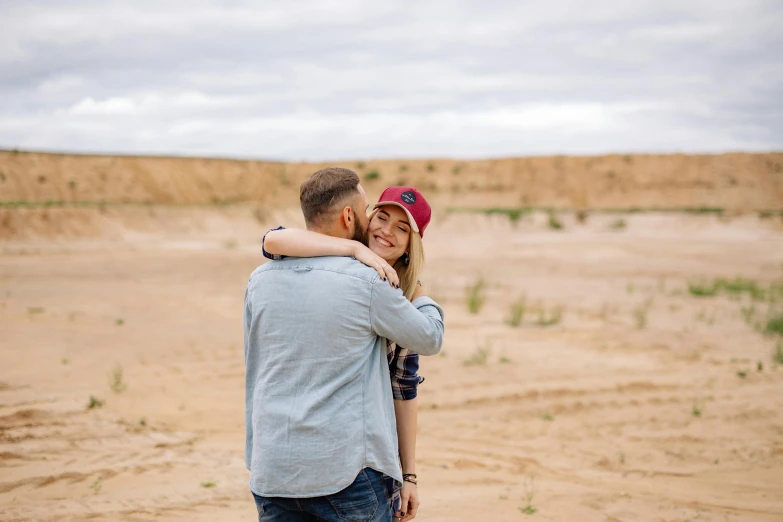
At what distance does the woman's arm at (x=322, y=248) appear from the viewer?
7.22 feet

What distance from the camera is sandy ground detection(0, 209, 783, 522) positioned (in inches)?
193

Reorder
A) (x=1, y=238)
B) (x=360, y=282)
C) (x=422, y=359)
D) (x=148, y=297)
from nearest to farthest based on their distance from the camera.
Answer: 1. (x=360, y=282)
2. (x=422, y=359)
3. (x=148, y=297)
4. (x=1, y=238)

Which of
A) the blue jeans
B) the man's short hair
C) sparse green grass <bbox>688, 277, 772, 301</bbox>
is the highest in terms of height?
the man's short hair

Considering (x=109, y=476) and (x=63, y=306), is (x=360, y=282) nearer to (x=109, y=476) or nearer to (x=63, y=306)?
(x=109, y=476)

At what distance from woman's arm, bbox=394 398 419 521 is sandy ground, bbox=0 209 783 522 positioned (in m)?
2.27

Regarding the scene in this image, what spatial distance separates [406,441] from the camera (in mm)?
2508

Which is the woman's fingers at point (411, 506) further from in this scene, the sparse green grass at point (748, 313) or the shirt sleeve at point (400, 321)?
the sparse green grass at point (748, 313)

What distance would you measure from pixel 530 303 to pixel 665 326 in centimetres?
284

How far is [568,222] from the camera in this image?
3650cm

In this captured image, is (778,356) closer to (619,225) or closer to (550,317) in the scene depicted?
(550,317)

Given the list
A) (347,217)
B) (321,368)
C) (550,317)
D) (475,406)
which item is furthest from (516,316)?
(321,368)

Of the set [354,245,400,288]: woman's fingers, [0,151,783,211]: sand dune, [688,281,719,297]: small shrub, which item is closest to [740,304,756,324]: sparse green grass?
[688,281,719,297]: small shrub

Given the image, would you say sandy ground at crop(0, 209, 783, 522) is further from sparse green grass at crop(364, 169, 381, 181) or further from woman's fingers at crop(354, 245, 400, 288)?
sparse green grass at crop(364, 169, 381, 181)

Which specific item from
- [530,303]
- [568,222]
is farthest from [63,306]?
[568,222]
